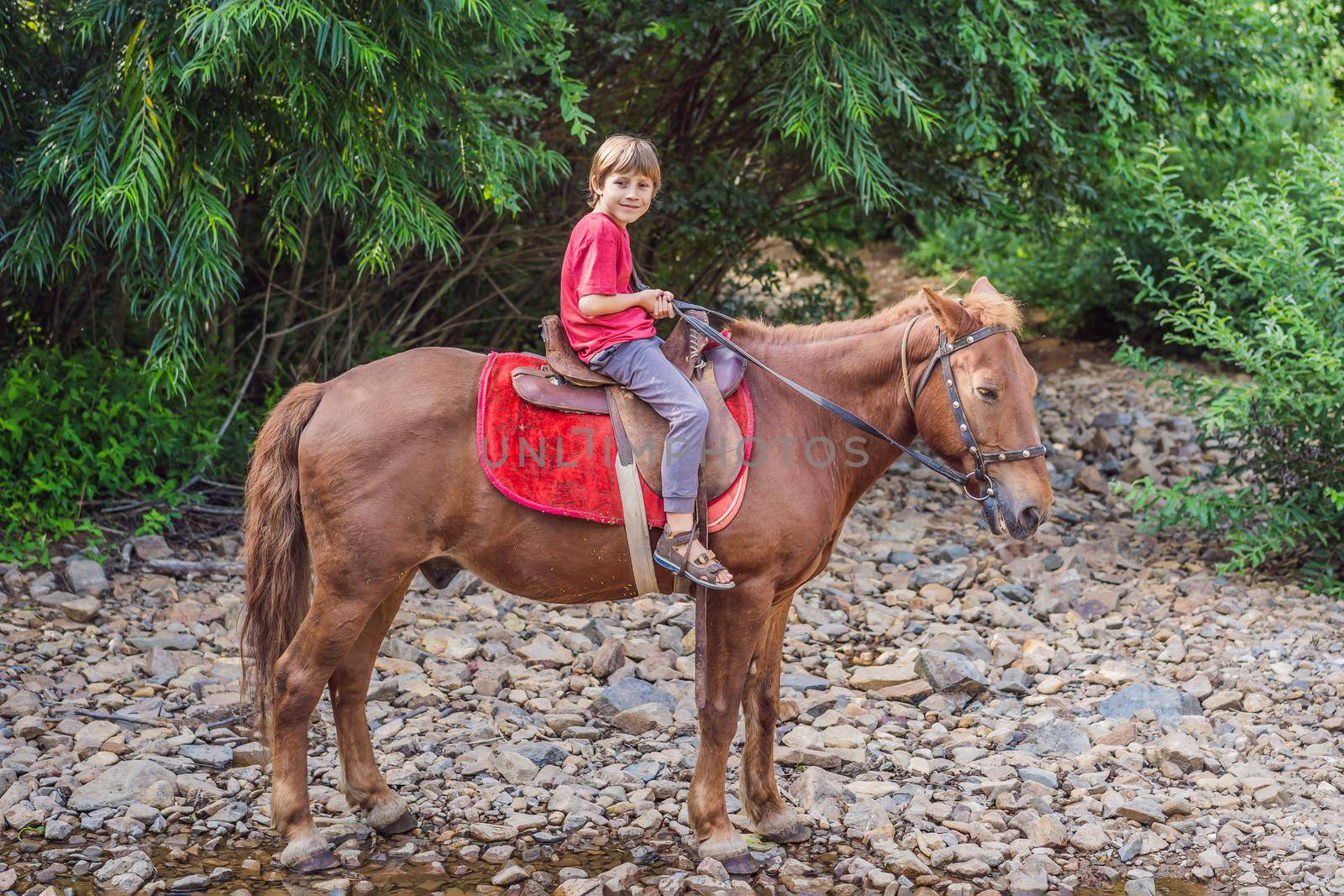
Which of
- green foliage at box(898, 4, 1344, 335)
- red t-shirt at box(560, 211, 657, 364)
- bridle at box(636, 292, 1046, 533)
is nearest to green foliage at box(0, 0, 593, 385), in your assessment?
red t-shirt at box(560, 211, 657, 364)

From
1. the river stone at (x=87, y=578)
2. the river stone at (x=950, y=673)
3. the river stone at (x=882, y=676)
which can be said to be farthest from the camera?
the river stone at (x=87, y=578)

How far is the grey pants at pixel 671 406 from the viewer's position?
3.95 meters

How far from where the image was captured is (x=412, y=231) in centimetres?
635

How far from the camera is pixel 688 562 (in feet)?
13.0

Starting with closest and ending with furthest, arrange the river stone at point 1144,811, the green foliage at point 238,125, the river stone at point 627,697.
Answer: the river stone at point 1144,811, the river stone at point 627,697, the green foliage at point 238,125

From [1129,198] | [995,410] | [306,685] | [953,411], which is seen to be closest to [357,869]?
[306,685]

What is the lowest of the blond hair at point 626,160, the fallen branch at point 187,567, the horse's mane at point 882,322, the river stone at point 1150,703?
the river stone at point 1150,703

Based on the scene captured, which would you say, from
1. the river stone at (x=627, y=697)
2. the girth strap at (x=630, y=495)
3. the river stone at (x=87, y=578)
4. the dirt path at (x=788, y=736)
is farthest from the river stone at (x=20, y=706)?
the girth strap at (x=630, y=495)

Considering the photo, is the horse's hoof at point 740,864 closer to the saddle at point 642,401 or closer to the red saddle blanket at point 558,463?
the red saddle blanket at point 558,463

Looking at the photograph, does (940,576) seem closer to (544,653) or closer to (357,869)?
(544,653)

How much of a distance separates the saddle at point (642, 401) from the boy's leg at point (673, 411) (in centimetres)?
6

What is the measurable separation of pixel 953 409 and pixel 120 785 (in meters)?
3.50

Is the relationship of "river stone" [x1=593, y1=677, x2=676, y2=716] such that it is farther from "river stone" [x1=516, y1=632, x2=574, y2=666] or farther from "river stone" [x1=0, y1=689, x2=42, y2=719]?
"river stone" [x1=0, y1=689, x2=42, y2=719]

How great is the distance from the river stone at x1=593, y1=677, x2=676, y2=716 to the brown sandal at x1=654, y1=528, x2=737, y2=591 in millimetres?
1641
